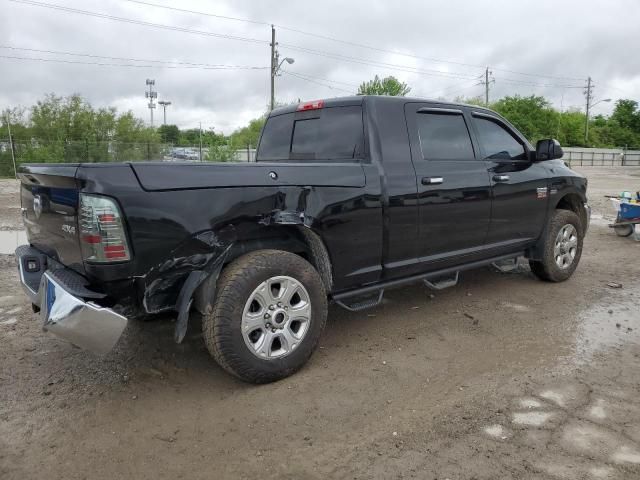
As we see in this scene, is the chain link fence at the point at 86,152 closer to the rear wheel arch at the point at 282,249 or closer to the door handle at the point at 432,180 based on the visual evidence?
the door handle at the point at 432,180

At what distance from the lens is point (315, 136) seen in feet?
13.9

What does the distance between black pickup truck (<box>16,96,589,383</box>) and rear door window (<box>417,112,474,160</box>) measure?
0.01 metres

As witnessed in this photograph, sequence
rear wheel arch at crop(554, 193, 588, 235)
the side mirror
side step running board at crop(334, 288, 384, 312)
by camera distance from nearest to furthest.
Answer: side step running board at crop(334, 288, 384, 312) → the side mirror → rear wheel arch at crop(554, 193, 588, 235)

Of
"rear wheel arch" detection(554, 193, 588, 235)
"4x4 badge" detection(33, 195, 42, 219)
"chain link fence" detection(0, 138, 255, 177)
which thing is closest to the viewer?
"4x4 badge" detection(33, 195, 42, 219)

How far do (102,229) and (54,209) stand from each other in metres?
0.56

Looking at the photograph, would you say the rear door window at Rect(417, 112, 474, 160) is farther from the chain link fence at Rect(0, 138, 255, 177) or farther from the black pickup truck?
the chain link fence at Rect(0, 138, 255, 177)

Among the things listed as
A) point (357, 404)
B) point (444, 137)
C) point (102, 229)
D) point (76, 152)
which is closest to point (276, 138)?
point (444, 137)

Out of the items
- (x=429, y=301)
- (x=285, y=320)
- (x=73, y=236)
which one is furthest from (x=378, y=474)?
(x=429, y=301)

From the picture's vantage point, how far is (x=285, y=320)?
3244 millimetres

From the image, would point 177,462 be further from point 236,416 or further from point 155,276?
point 155,276

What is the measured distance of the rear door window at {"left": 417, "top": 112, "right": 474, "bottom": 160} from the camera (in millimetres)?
4148

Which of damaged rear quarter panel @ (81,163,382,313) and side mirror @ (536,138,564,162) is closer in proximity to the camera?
damaged rear quarter panel @ (81,163,382,313)

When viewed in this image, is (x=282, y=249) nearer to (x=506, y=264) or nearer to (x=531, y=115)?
(x=506, y=264)

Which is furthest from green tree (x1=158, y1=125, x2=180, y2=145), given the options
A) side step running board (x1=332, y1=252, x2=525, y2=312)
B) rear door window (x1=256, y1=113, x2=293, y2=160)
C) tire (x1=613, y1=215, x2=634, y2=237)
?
side step running board (x1=332, y1=252, x2=525, y2=312)
